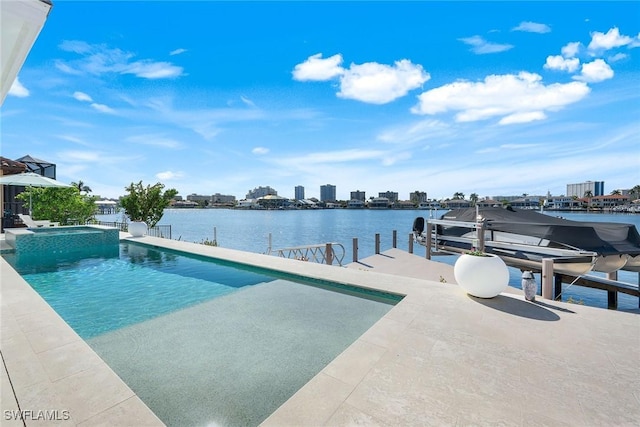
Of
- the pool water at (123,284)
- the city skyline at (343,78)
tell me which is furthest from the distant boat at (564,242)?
the pool water at (123,284)

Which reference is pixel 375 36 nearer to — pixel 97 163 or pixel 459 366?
pixel 459 366

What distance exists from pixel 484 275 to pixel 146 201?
17.7m

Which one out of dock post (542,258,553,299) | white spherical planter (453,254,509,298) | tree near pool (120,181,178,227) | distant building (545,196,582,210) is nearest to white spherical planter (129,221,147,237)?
tree near pool (120,181,178,227)

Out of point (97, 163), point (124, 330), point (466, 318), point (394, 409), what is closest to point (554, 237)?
point (466, 318)

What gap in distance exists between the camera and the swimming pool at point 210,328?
258 cm

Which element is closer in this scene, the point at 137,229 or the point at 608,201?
the point at 137,229

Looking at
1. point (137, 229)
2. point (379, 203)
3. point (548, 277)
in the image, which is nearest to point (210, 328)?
point (548, 277)

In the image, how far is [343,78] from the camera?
38.3 feet

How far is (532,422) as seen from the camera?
76.5 inches

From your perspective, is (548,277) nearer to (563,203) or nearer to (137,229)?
(137,229)

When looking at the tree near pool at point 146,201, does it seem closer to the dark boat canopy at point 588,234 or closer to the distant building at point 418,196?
the dark boat canopy at point 588,234

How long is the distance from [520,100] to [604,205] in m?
99.8

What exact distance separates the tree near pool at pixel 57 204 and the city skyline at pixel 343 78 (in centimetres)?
247

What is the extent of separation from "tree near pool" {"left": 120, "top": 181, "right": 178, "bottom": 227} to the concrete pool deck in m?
13.8
